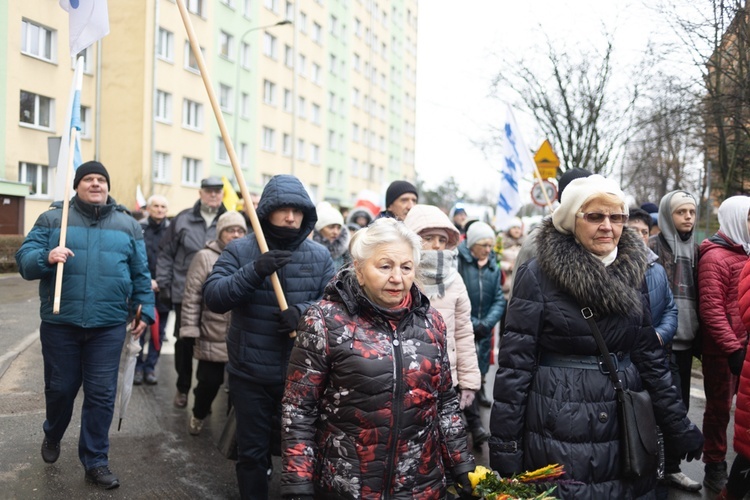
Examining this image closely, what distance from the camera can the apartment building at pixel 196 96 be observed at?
26.6 m

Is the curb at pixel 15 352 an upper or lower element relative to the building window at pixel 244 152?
lower

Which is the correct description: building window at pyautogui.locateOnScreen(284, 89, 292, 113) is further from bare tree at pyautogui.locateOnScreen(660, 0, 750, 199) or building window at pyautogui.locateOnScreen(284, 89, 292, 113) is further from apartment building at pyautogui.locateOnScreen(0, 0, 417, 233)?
bare tree at pyautogui.locateOnScreen(660, 0, 750, 199)

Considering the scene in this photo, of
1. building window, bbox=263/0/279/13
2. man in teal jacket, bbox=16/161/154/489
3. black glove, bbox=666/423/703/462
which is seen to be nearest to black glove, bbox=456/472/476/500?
black glove, bbox=666/423/703/462

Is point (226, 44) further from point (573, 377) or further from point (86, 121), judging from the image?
point (573, 377)

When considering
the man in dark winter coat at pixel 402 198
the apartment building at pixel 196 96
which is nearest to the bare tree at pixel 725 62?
the man in dark winter coat at pixel 402 198

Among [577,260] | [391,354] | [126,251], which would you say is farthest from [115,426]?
[577,260]

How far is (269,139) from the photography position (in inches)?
1619

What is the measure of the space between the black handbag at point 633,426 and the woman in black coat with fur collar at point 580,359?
0.10 feet

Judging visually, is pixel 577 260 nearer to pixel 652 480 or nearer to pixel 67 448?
pixel 652 480

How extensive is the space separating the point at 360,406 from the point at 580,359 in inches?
40.9

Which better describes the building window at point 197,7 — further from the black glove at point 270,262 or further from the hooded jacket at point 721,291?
the black glove at point 270,262

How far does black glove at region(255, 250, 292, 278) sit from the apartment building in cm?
1564

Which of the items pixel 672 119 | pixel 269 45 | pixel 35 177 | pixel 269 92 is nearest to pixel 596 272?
pixel 672 119

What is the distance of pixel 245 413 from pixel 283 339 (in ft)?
1.58
